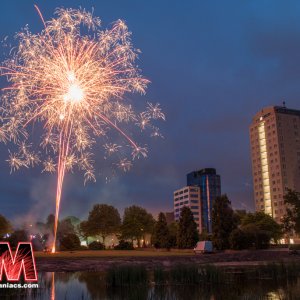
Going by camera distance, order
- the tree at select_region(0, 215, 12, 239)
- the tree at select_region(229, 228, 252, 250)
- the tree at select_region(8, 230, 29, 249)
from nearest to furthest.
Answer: the tree at select_region(229, 228, 252, 250), the tree at select_region(8, 230, 29, 249), the tree at select_region(0, 215, 12, 239)

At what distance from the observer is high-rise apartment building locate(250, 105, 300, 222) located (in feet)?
569

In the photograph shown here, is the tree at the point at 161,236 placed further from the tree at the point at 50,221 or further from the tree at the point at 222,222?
the tree at the point at 50,221

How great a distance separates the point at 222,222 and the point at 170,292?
158 feet

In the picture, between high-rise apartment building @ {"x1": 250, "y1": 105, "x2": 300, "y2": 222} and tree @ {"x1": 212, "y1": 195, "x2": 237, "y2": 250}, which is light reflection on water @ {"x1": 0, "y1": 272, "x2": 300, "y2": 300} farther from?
high-rise apartment building @ {"x1": 250, "y1": 105, "x2": 300, "y2": 222}

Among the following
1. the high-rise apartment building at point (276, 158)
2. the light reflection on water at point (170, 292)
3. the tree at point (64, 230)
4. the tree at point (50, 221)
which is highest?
the high-rise apartment building at point (276, 158)

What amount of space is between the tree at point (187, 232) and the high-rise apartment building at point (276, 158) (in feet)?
346

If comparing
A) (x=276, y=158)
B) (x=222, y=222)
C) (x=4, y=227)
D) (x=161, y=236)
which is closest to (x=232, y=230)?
(x=222, y=222)

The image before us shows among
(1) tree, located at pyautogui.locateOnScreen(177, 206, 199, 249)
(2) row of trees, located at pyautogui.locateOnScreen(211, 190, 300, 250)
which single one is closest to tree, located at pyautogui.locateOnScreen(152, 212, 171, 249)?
(1) tree, located at pyautogui.locateOnScreen(177, 206, 199, 249)

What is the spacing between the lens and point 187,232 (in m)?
73.1

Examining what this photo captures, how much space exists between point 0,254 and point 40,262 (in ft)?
65.5

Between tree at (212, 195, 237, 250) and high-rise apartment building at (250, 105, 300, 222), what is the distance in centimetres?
10999

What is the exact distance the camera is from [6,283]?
18500mm

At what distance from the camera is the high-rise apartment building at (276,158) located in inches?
6831

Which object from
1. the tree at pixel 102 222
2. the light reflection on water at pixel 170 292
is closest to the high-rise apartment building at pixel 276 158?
the tree at pixel 102 222
